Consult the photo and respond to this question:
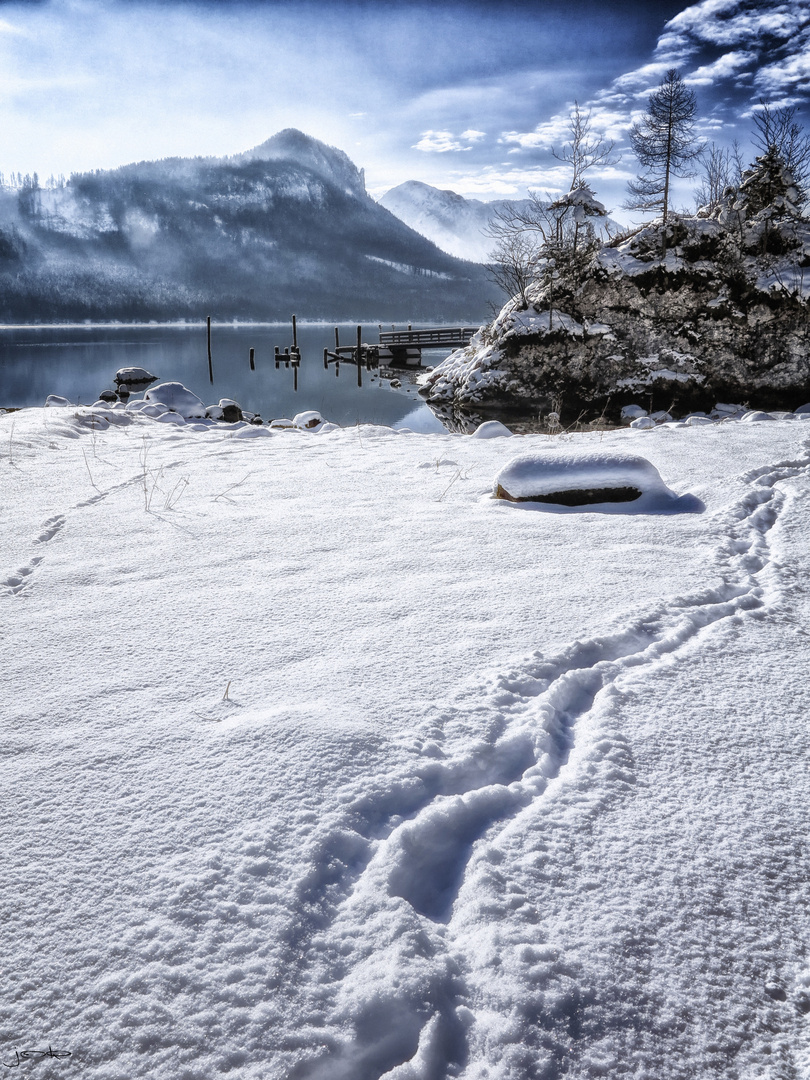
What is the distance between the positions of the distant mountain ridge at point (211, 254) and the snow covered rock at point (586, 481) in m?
141

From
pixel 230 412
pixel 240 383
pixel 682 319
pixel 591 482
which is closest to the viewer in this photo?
pixel 591 482

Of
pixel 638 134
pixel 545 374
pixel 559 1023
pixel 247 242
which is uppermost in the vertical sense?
pixel 247 242

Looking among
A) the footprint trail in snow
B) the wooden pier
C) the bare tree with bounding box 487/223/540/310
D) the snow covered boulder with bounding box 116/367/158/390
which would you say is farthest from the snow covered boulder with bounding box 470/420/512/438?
the wooden pier

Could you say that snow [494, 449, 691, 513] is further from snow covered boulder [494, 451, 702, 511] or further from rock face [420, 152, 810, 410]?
rock face [420, 152, 810, 410]

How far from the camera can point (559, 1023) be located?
983mm

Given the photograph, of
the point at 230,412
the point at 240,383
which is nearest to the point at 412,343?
the point at 240,383

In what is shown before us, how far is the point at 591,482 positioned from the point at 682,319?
12965 mm

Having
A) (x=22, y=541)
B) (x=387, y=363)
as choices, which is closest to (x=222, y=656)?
(x=22, y=541)

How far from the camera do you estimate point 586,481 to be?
3900 millimetres

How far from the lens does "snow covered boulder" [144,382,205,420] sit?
1234 centimetres

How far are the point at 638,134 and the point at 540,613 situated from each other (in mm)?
21485

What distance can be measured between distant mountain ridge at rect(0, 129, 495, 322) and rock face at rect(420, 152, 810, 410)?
131 meters

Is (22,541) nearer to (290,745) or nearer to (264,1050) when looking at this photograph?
(290,745)

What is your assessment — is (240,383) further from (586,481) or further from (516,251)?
(586,481)
